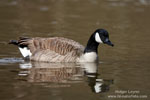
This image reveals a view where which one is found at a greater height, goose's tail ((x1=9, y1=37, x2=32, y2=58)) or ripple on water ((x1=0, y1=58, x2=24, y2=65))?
goose's tail ((x1=9, y1=37, x2=32, y2=58))

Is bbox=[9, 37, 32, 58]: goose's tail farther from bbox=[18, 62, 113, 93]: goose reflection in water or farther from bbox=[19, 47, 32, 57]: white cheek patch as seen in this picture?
bbox=[18, 62, 113, 93]: goose reflection in water

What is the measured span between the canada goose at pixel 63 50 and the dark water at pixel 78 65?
0.36 meters

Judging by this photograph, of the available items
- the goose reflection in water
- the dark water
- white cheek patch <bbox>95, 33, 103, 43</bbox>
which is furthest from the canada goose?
the dark water

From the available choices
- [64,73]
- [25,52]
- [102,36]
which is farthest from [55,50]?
[64,73]

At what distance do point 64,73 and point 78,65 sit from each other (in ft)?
4.29

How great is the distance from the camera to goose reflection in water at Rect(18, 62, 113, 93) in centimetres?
1077

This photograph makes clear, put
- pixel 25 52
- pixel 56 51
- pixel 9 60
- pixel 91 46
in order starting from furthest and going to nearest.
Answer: pixel 25 52, pixel 91 46, pixel 56 51, pixel 9 60

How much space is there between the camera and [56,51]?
13.3 metres

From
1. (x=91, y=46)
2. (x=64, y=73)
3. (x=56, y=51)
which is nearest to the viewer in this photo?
(x=64, y=73)

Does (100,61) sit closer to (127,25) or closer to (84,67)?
(84,67)

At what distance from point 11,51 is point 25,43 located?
3.22ft

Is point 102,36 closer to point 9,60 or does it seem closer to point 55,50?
point 55,50

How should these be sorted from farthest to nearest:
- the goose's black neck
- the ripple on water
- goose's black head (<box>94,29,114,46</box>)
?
the goose's black neck, goose's black head (<box>94,29,114,46</box>), the ripple on water

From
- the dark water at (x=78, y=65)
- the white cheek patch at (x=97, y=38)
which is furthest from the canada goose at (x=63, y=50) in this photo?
the dark water at (x=78, y=65)
